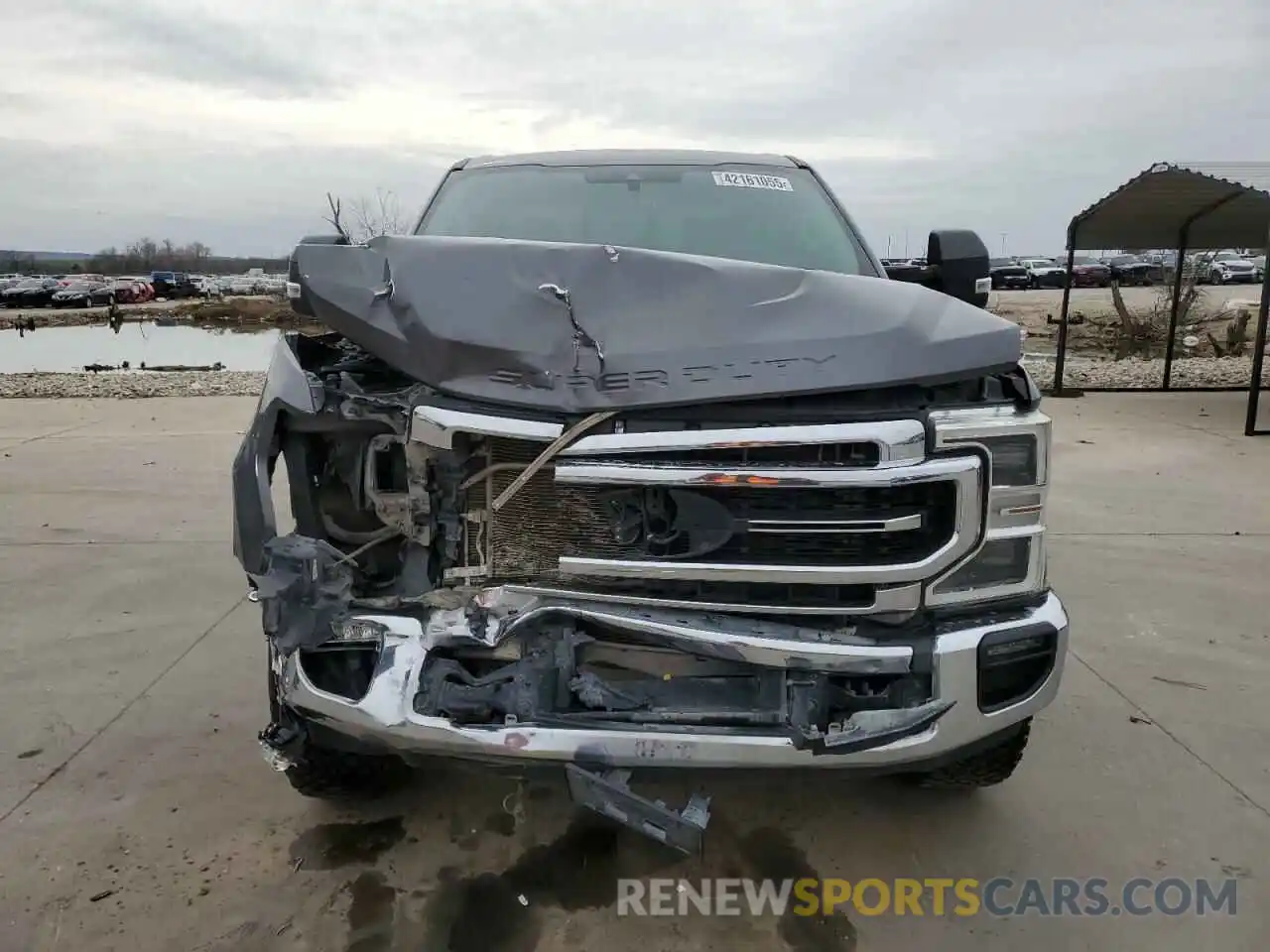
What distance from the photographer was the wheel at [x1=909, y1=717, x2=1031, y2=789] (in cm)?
262

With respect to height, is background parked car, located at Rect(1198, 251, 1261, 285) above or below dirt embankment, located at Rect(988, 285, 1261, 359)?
above

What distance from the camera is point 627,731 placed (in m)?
1.99

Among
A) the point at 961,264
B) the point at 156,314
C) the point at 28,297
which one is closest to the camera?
the point at 961,264

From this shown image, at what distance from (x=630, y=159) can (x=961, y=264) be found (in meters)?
1.40

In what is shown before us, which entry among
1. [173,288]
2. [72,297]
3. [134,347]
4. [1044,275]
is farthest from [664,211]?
[173,288]

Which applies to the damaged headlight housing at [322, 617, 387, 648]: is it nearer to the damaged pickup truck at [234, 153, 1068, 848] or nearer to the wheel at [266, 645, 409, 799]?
the damaged pickup truck at [234, 153, 1068, 848]

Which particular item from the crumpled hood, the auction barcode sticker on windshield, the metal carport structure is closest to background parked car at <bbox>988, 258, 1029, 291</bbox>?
the metal carport structure

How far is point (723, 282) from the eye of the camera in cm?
228

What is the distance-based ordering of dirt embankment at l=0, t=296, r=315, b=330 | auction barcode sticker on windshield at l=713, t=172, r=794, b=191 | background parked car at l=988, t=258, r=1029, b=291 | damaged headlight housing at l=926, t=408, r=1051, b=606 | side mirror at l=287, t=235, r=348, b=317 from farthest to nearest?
background parked car at l=988, t=258, r=1029, b=291
dirt embankment at l=0, t=296, r=315, b=330
auction barcode sticker on windshield at l=713, t=172, r=794, b=191
side mirror at l=287, t=235, r=348, b=317
damaged headlight housing at l=926, t=408, r=1051, b=606

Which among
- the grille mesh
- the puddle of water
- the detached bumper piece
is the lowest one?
the puddle of water

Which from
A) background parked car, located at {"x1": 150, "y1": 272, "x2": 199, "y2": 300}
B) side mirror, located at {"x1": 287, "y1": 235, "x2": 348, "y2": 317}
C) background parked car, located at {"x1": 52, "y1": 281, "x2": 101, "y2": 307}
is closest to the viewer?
side mirror, located at {"x1": 287, "y1": 235, "x2": 348, "y2": 317}

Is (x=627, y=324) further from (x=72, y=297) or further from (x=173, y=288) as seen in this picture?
(x=173, y=288)

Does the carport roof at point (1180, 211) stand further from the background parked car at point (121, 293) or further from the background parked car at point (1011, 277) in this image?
the background parked car at point (121, 293)

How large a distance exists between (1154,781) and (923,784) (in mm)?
821
